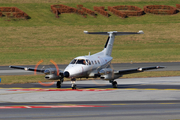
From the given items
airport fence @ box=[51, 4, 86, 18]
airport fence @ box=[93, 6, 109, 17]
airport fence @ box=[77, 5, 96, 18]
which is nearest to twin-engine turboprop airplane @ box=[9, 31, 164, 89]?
airport fence @ box=[93, 6, 109, 17]

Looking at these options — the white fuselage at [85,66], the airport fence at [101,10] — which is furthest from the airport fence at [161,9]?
the white fuselage at [85,66]

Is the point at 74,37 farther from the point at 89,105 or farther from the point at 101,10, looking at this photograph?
the point at 89,105

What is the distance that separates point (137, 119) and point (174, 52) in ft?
184

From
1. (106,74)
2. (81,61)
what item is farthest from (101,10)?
(106,74)

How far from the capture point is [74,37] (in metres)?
81.6

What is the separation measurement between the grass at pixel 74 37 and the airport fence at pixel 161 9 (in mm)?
2097

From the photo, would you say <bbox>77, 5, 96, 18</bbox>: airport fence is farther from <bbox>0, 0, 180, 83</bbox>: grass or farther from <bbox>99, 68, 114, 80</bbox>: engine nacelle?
<bbox>99, 68, 114, 80</bbox>: engine nacelle

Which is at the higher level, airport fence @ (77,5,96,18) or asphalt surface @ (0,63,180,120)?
airport fence @ (77,5,96,18)

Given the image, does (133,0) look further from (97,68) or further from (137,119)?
(137,119)

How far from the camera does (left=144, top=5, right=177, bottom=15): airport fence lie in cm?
10180

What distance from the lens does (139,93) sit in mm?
26312

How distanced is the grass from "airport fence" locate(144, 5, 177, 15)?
2097 millimetres

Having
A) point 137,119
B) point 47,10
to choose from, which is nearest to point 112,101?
point 137,119

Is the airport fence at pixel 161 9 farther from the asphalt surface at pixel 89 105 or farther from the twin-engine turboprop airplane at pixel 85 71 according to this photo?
the asphalt surface at pixel 89 105
